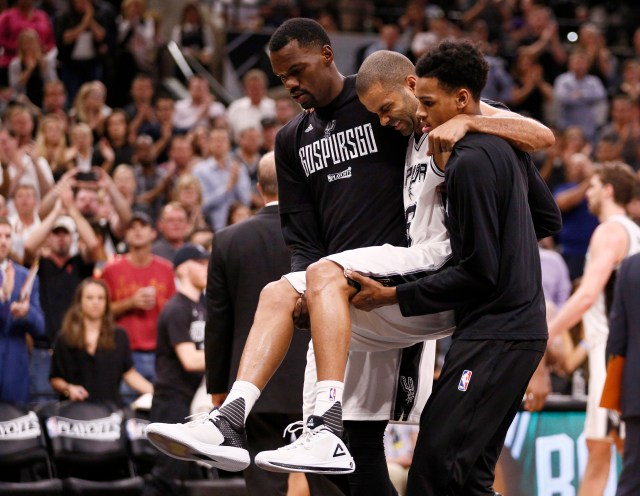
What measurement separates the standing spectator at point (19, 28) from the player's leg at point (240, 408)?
978 cm

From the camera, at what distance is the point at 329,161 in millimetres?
5230

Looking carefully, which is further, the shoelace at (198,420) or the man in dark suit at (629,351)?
the man in dark suit at (629,351)

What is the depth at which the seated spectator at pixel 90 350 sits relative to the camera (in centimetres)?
880

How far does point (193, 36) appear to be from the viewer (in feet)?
54.3

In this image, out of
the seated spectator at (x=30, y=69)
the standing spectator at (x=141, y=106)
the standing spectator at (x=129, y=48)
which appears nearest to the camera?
the seated spectator at (x=30, y=69)

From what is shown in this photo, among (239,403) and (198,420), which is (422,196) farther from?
(198,420)

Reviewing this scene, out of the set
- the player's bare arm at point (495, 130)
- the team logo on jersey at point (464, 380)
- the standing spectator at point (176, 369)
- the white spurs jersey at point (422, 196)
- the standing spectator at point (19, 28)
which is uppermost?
the standing spectator at point (19, 28)

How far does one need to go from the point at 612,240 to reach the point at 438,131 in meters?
3.46

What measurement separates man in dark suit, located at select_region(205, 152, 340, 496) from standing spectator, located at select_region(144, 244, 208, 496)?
78.0 inches

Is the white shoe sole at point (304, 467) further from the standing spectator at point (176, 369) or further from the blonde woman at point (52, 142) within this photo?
the blonde woman at point (52, 142)

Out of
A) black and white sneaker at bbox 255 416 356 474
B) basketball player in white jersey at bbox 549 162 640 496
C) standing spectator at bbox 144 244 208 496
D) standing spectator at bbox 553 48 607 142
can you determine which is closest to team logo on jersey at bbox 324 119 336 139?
black and white sneaker at bbox 255 416 356 474

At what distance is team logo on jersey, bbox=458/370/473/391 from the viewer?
4.55 m

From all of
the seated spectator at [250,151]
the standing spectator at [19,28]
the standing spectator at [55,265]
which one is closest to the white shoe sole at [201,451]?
the standing spectator at [55,265]

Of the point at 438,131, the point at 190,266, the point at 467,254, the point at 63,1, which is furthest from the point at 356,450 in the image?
the point at 63,1
